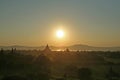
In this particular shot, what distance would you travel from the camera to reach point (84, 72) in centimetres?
4778

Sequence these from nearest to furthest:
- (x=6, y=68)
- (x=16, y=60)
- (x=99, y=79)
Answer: (x=99, y=79)
(x=6, y=68)
(x=16, y=60)

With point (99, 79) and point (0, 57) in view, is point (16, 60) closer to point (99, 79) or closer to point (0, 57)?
point (0, 57)

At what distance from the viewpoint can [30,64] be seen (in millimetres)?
59438

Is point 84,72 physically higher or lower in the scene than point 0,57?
A: lower

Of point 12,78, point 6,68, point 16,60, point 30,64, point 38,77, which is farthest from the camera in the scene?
point 16,60

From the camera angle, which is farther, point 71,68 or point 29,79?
point 71,68

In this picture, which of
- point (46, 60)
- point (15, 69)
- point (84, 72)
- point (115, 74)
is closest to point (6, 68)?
point (15, 69)

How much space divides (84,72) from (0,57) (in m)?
20.4

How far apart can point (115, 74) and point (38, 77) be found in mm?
17421

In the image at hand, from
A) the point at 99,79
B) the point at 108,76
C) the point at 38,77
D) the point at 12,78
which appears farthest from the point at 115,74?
the point at 12,78

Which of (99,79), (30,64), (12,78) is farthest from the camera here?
(30,64)

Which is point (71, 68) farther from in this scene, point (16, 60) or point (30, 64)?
point (16, 60)

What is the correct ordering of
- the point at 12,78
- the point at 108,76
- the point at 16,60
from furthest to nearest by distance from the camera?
1. the point at 16,60
2. the point at 108,76
3. the point at 12,78

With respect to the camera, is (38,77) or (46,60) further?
(46,60)
